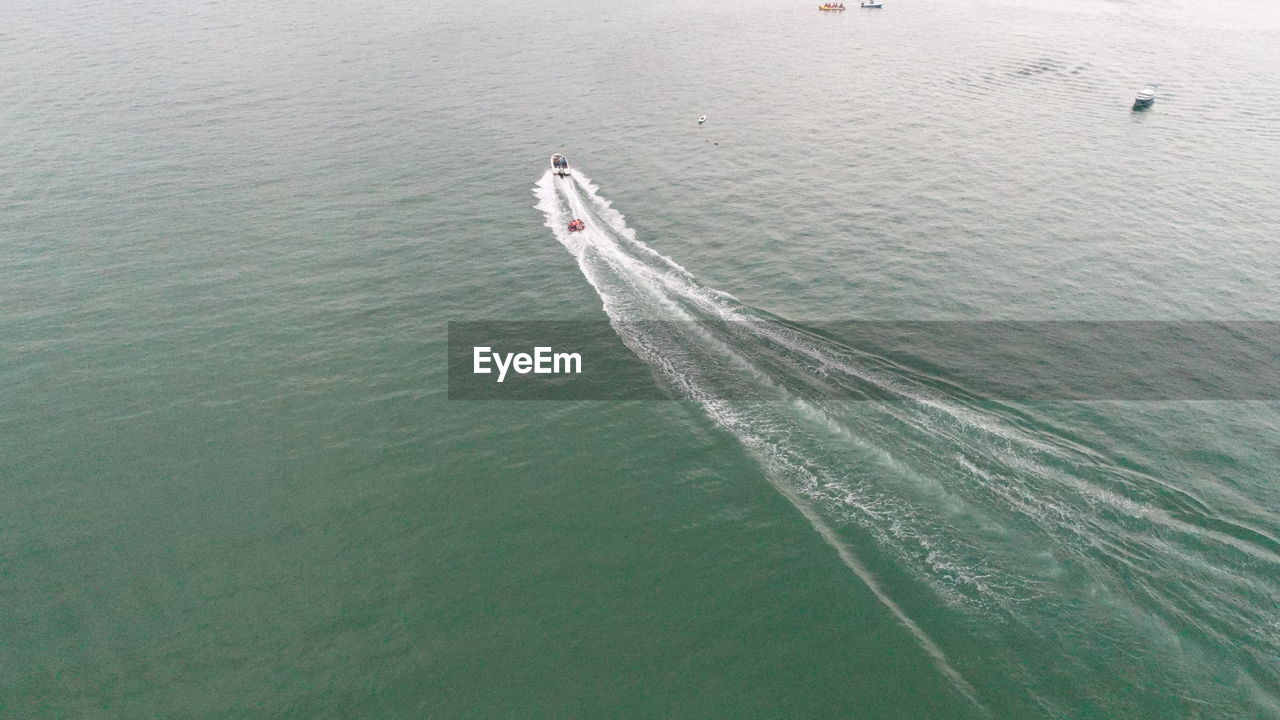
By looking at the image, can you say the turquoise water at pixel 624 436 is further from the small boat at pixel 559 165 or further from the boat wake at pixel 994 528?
the small boat at pixel 559 165

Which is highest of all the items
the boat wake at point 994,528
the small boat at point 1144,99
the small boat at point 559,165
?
the small boat at point 1144,99

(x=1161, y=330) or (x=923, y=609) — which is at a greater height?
(x=1161, y=330)

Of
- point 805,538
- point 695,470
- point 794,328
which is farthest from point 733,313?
point 805,538

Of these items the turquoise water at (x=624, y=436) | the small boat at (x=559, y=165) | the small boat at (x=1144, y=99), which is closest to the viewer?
the turquoise water at (x=624, y=436)

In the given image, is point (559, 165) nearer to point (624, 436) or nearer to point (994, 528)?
point (624, 436)

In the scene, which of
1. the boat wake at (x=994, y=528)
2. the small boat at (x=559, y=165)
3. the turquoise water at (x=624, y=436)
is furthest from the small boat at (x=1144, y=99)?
the small boat at (x=559, y=165)

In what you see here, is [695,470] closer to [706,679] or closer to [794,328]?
[706,679]

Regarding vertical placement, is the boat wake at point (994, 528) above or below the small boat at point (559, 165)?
below
